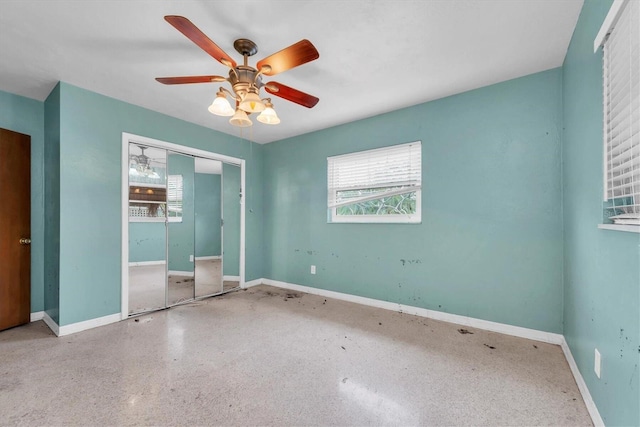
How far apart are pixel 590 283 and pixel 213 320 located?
3.24m

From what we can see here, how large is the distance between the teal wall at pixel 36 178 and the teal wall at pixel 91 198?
2.65ft

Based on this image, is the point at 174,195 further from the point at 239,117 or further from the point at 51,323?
the point at 239,117

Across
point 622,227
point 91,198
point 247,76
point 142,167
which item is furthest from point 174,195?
point 622,227

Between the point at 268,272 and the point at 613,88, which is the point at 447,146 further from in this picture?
the point at 268,272

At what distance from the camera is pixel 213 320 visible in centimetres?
295

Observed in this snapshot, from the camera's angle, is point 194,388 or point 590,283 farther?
point 194,388

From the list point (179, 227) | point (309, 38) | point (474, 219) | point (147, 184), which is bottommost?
point (179, 227)

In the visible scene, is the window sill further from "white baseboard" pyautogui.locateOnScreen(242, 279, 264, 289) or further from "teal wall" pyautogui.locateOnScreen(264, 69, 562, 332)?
"white baseboard" pyautogui.locateOnScreen(242, 279, 264, 289)

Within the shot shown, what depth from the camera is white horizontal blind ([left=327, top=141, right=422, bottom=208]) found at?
319 cm

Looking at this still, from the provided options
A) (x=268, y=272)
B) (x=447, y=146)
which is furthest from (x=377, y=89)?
(x=268, y=272)

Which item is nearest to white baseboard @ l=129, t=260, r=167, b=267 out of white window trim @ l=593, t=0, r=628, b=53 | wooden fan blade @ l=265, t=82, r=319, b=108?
wooden fan blade @ l=265, t=82, r=319, b=108

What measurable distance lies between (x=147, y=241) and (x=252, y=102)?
7.99 feet

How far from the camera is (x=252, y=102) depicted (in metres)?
1.80

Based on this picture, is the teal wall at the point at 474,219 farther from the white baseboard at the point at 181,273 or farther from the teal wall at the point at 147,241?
the teal wall at the point at 147,241
